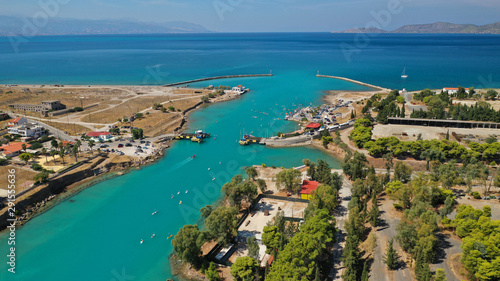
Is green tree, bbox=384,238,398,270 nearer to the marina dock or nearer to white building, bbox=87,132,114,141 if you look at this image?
the marina dock

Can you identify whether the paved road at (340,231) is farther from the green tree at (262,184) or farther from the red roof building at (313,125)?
the red roof building at (313,125)

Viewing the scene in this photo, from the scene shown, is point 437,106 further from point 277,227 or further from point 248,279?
point 248,279

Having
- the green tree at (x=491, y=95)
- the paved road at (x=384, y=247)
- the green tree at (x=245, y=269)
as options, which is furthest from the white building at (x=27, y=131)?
the green tree at (x=491, y=95)

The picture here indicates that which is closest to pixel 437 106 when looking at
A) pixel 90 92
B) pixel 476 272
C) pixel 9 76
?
pixel 476 272

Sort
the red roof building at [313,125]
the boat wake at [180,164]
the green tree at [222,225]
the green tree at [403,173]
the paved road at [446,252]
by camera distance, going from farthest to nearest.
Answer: the red roof building at [313,125] → the boat wake at [180,164] → the green tree at [403,173] → the green tree at [222,225] → the paved road at [446,252]

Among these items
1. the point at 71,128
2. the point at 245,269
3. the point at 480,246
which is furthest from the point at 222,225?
the point at 71,128
